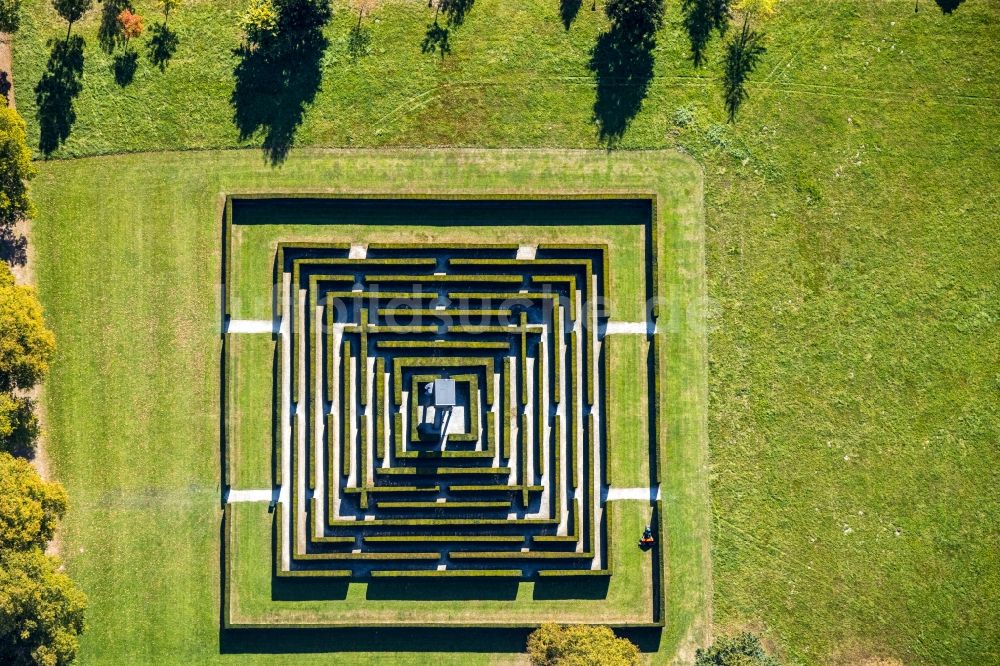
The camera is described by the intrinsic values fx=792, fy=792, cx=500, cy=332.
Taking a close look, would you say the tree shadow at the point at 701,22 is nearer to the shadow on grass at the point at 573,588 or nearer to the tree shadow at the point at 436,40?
the tree shadow at the point at 436,40

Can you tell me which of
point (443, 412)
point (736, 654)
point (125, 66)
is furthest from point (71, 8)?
point (736, 654)

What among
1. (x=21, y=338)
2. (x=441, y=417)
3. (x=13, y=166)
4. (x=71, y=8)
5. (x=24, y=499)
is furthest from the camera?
(x=441, y=417)

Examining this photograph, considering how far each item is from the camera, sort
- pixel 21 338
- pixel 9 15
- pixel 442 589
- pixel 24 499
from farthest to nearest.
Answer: pixel 442 589, pixel 9 15, pixel 21 338, pixel 24 499

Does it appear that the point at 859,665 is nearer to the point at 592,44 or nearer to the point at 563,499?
the point at 563,499

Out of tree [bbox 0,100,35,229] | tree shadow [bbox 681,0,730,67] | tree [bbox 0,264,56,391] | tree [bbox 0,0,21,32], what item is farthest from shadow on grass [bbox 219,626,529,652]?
tree [bbox 0,0,21,32]

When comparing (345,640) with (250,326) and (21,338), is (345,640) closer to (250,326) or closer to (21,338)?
(250,326)

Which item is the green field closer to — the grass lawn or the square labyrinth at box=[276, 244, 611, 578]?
the grass lawn

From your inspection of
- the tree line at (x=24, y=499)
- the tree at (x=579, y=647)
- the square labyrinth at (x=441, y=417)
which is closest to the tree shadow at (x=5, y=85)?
the tree line at (x=24, y=499)
